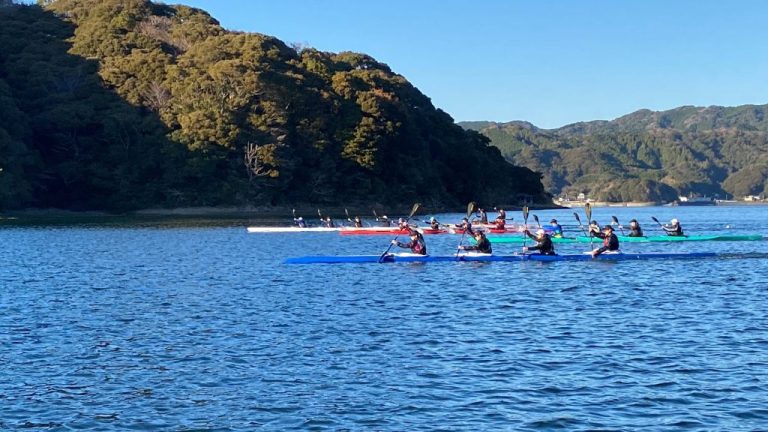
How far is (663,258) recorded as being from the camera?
37.3 m

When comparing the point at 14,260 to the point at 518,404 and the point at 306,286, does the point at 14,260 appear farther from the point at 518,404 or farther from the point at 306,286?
the point at 518,404

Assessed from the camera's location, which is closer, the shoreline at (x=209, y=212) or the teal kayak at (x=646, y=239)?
the teal kayak at (x=646, y=239)

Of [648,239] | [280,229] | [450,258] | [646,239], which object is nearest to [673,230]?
[648,239]

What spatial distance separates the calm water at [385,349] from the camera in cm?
1318

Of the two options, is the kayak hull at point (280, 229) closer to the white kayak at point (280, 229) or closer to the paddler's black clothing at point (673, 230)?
the white kayak at point (280, 229)

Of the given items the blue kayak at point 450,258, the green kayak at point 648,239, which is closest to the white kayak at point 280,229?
the green kayak at point 648,239

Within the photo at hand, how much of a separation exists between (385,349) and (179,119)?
240 feet

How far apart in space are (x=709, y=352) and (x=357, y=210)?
81101 mm

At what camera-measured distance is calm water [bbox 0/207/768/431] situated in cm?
1318

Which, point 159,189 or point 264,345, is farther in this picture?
point 159,189

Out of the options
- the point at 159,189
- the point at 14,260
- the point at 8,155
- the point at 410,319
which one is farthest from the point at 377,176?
the point at 410,319

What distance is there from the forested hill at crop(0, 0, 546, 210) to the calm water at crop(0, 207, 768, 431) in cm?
5311

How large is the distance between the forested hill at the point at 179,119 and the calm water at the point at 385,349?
5311cm

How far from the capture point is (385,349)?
1789 cm
